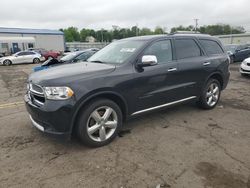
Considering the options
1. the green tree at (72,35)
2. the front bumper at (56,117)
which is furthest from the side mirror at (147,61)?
the green tree at (72,35)

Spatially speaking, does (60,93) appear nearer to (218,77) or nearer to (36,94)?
(36,94)

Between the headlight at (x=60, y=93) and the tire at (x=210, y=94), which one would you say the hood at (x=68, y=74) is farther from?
the tire at (x=210, y=94)

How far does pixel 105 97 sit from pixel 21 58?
2219cm

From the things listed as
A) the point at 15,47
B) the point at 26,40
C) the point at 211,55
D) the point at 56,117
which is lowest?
the point at 56,117

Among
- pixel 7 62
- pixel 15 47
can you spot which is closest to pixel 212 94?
pixel 7 62

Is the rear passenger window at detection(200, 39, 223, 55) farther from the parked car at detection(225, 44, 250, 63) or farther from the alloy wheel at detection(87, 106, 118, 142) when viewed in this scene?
the parked car at detection(225, 44, 250, 63)

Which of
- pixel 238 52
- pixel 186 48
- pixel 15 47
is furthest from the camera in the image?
pixel 15 47

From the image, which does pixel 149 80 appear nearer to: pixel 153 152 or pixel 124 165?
pixel 153 152

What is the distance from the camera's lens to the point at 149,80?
425cm

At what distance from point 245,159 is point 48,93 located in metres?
3.04

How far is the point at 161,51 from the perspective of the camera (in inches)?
183

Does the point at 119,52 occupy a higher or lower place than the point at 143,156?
higher

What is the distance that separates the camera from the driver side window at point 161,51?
4.45m

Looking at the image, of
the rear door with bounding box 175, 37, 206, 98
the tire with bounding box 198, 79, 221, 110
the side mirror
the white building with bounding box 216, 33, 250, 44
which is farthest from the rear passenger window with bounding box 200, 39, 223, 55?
the white building with bounding box 216, 33, 250, 44
